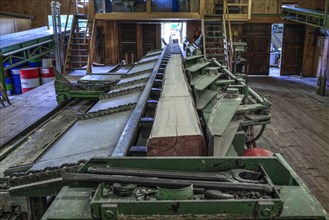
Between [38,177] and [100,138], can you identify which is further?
[100,138]

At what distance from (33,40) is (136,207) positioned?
9.30 m

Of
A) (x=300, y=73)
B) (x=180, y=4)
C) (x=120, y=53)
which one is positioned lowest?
(x=300, y=73)

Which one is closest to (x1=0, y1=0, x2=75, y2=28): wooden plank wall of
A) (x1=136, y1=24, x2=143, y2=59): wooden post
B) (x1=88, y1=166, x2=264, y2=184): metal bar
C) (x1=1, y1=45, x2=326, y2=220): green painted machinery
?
(x1=136, y1=24, x2=143, y2=59): wooden post

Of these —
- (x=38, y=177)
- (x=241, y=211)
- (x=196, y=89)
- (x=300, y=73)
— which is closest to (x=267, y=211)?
(x=241, y=211)

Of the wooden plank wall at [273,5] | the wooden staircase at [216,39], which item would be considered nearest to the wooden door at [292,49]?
the wooden plank wall at [273,5]

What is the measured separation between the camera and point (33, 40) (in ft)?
30.6

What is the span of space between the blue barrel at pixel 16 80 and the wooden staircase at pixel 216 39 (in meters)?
5.57

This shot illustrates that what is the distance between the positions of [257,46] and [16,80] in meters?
8.52

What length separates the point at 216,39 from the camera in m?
9.92

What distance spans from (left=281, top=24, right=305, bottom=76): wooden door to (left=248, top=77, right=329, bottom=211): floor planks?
2636mm

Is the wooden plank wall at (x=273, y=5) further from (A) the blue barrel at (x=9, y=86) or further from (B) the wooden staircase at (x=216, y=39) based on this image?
(A) the blue barrel at (x=9, y=86)

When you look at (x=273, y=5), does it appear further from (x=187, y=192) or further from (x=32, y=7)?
(x=187, y=192)

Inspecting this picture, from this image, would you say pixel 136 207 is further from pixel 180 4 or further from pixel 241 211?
pixel 180 4

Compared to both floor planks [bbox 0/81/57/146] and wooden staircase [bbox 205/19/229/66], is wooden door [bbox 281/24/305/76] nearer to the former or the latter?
wooden staircase [bbox 205/19/229/66]
